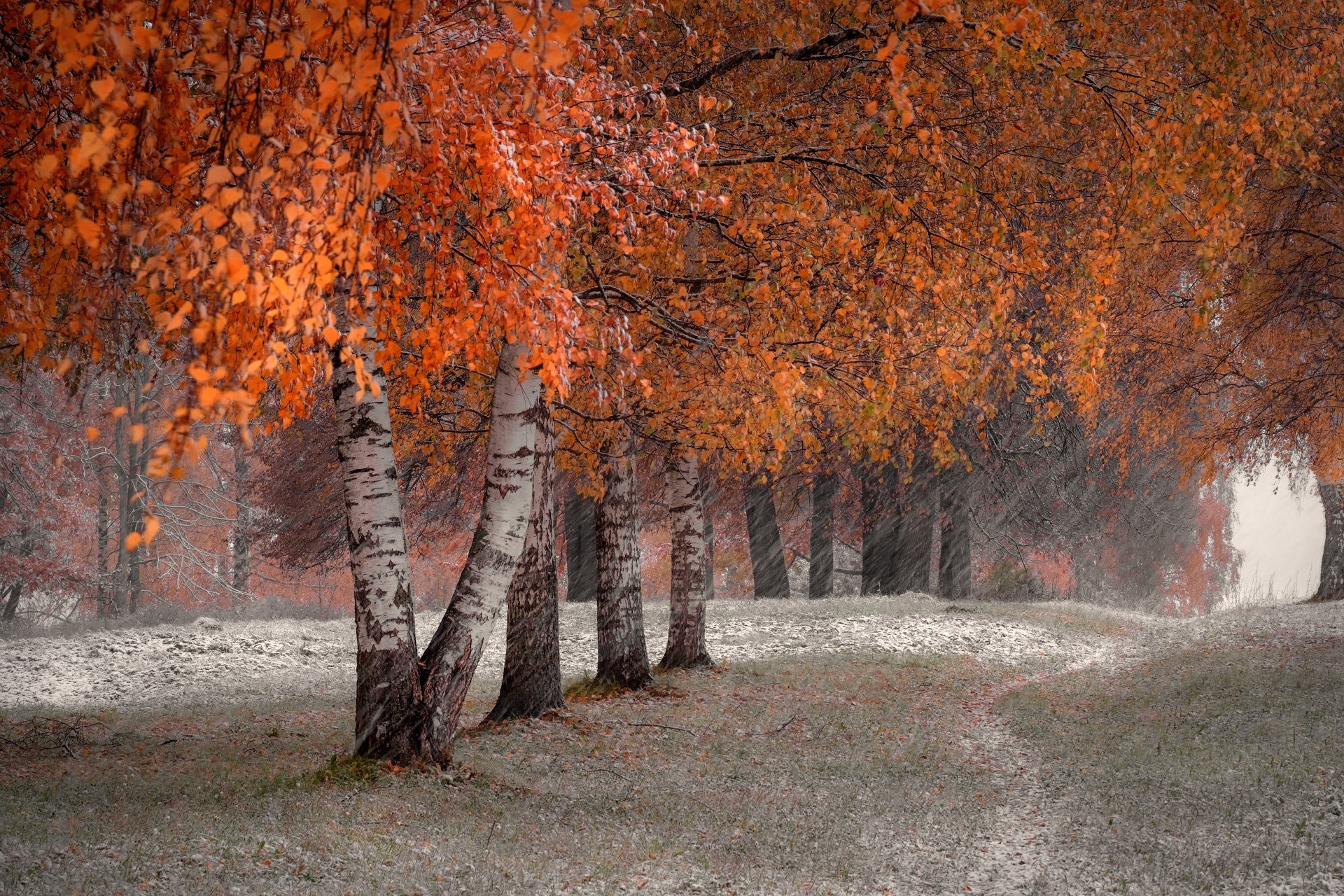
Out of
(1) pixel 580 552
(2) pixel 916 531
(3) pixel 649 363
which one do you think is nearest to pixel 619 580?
(3) pixel 649 363

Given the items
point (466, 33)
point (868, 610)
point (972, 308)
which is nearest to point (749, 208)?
point (972, 308)

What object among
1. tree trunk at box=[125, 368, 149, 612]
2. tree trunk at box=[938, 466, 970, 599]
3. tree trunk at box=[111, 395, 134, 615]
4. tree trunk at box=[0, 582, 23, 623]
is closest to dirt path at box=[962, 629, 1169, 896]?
tree trunk at box=[938, 466, 970, 599]

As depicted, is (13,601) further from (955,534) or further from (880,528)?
(955,534)

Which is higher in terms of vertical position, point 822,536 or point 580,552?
point 822,536

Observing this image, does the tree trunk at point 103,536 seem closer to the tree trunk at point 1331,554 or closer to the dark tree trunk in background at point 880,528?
the dark tree trunk in background at point 880,528

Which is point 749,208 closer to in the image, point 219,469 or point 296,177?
point 296,177

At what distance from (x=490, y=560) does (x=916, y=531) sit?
1847 cm

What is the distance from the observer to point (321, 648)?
17.8 m

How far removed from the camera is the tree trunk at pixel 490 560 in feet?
25.7

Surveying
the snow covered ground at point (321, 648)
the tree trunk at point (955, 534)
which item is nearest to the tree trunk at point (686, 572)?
the snow covered ground at point (321, 648)

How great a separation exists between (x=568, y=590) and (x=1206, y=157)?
19.0 m

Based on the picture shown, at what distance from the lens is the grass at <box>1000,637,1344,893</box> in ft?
20.2

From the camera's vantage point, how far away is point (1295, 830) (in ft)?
21.5

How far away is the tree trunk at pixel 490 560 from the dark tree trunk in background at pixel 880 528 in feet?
53.1
